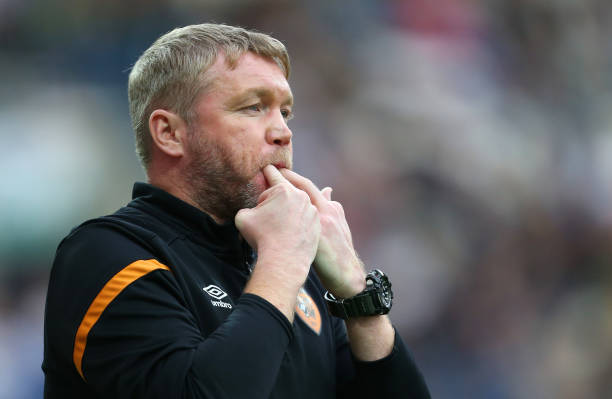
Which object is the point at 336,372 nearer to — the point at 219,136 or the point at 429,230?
the point at 219,136

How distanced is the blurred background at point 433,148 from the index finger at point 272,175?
2528 millimetres

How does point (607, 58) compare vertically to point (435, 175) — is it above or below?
above

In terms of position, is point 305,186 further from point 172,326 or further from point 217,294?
point 172,326

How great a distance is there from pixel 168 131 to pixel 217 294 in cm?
52

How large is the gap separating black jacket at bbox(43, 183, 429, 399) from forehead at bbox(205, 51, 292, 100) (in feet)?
1.09

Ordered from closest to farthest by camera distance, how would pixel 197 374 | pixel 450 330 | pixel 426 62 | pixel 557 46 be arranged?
pixel 197 374
pixel 450 330
pixel 426 62
pixel 557 46

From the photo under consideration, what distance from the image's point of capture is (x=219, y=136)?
1903mm

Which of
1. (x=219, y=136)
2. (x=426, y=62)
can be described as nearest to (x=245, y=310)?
(x=219, y=136)

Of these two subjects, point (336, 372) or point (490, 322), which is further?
point (490, 322)

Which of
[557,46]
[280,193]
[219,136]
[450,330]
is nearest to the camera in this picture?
[280,193]

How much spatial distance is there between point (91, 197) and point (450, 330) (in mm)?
2654

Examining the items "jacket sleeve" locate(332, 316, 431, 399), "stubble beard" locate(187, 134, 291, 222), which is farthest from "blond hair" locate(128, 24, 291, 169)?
"jacket sleeve" locate(332, 316, 431, 399)

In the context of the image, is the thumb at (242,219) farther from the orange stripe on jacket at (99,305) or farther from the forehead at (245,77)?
the forehead at (245,77)

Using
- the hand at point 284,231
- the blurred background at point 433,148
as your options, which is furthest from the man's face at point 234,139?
the blurred background at point 433,148
